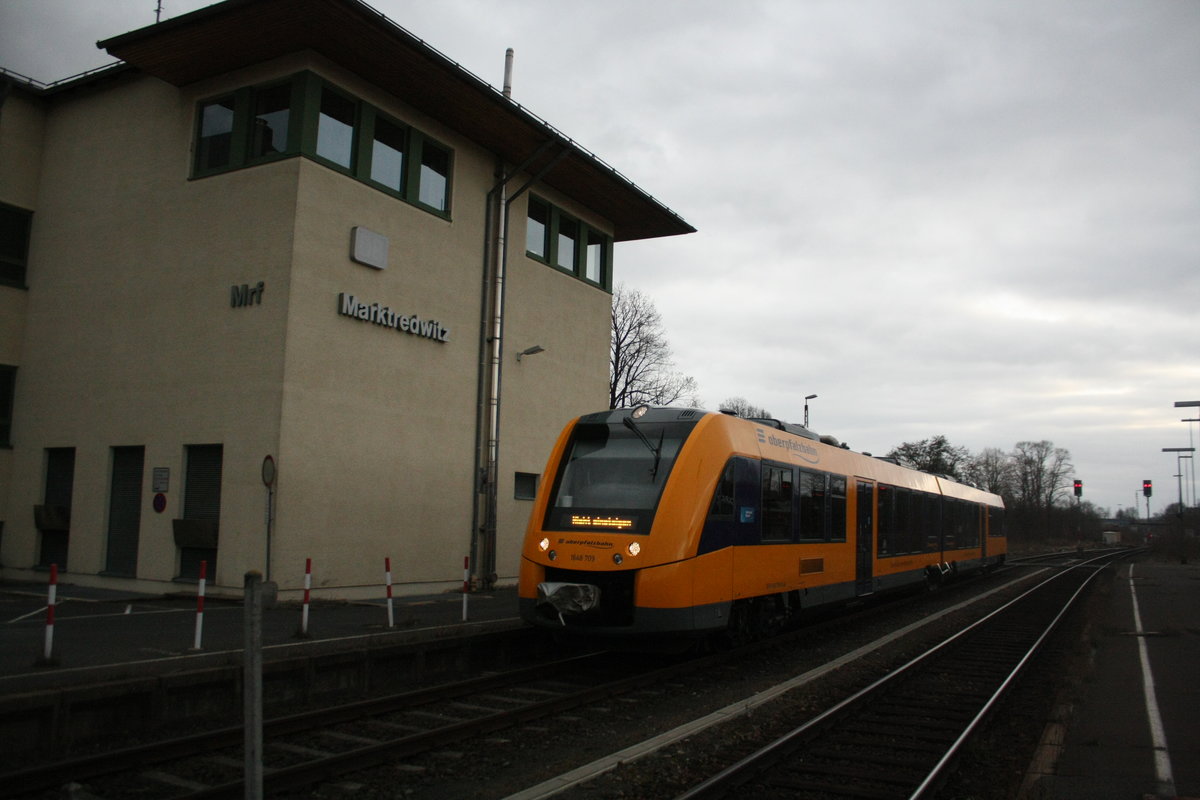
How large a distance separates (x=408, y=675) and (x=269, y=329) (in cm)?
762

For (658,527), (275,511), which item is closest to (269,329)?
(275,511)

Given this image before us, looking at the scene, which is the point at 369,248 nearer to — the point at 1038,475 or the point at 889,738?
the point at 889,738

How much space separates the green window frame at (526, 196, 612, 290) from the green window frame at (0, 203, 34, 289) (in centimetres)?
1102

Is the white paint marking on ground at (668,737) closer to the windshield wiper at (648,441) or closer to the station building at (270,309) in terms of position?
the windshield wiper at (648,441)

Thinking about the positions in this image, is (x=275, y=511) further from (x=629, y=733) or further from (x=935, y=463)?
(x=935, y=463)

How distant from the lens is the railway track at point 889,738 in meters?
5.99

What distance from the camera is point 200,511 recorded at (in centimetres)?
1563

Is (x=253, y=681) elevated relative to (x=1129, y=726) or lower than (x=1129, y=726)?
elevated

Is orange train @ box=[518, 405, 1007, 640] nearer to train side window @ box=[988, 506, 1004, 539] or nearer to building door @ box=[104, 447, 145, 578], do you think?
building door @ box=[104, 447, 145, 578]

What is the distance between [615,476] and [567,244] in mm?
13859

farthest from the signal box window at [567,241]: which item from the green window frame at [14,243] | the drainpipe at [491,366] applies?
the green window frame at [14,243]

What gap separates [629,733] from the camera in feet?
24.5

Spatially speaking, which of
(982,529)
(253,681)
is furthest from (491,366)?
(982,529)

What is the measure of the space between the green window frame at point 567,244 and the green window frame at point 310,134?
4.12 metres
